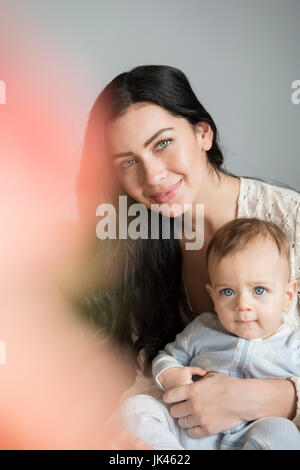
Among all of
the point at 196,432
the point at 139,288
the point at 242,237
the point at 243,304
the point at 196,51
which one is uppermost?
the point at 196,51

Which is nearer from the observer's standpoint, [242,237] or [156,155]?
[242,237]

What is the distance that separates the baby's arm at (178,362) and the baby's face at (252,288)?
129 mm

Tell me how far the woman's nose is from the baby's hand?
0.44 m

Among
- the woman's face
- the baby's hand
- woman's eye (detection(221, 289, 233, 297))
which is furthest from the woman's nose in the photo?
the baby's hand

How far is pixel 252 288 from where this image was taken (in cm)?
110

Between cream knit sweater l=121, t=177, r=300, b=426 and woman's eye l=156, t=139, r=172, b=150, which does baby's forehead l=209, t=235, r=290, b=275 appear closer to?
cream knit sweater l=121, t=177, r=300, b=426

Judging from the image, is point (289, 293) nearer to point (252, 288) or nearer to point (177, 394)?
point (252, 288)

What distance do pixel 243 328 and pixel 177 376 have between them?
0.58 ft

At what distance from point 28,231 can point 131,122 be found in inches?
25.5

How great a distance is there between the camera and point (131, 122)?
4.07 feet

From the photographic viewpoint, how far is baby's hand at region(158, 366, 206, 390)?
113 cm

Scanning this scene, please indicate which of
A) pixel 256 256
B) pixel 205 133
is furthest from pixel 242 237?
pixel 205 133

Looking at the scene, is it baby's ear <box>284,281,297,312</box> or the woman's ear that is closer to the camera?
baby's ear <box>284,281,297,312</box>
